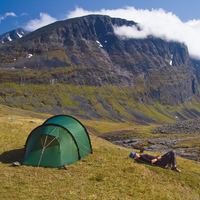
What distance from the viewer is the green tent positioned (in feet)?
49.0

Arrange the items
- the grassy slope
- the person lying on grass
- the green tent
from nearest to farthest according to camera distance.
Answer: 1. the grassy slope
2. the green tent
3. the person lying on grass

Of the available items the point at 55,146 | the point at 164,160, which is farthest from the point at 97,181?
the point at 164,160

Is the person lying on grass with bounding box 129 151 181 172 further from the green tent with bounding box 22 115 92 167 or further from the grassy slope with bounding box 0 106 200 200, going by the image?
the green tent with bounding box 22 115 92 167

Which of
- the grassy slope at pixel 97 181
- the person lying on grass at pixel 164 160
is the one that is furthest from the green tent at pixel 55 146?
the person lying on grass at pixel 164 160

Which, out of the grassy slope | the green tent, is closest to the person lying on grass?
the grassy slope

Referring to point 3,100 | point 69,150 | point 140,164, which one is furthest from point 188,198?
point 3,100

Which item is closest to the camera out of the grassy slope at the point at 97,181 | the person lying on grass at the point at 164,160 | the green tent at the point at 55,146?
the grassy slope at the point at 97,181

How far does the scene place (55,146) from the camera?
15570mm

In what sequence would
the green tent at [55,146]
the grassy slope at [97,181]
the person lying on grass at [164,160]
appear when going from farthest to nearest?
the person lying on grass at [164,160] < the green tent at [55,146] < the grassy slope at [97,181]

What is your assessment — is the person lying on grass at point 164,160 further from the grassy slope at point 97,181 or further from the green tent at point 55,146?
the green tent at point 55,146

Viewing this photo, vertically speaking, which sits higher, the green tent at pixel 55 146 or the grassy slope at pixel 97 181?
the green tent at pixel 55 146

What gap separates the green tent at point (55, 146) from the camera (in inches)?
588

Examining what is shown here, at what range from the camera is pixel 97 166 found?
15016mm

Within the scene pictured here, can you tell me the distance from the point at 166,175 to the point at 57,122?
11445 millimetres
